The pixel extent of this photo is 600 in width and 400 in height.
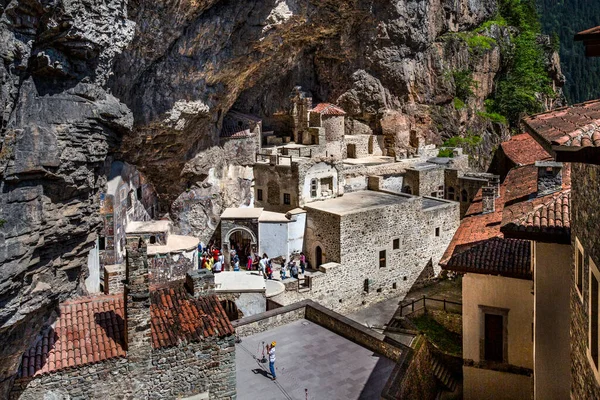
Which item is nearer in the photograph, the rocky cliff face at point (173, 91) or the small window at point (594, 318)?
the small window at point (594, 318)

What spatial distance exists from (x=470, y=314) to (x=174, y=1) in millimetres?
16788

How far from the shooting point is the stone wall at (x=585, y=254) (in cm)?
794

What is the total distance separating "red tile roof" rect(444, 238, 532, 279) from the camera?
591 inches

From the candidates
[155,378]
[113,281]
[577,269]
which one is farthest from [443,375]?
[113,281]

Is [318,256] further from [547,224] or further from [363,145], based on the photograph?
[547,224]

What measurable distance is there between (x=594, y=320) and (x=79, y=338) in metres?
11.5

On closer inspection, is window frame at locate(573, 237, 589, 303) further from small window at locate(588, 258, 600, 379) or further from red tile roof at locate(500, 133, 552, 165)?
red tile roof at locate(500, 133, 552, 165)

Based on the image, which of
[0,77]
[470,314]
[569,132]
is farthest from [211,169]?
[569,132]

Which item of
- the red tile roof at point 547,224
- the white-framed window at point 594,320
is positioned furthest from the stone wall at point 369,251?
the white-framed window at point 594,320

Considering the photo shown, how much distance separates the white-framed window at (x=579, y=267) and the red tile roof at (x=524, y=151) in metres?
22.1

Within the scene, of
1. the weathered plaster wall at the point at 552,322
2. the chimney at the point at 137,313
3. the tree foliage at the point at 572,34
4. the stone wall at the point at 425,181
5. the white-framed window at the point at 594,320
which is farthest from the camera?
the tree foliage at the point at 572,34

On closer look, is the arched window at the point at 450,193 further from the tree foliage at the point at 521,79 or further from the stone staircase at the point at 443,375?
the stone staircase at the point at 443,375

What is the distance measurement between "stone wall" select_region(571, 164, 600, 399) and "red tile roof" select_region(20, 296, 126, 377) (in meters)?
9.93

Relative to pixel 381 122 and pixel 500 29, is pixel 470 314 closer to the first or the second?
pixel 381 122
